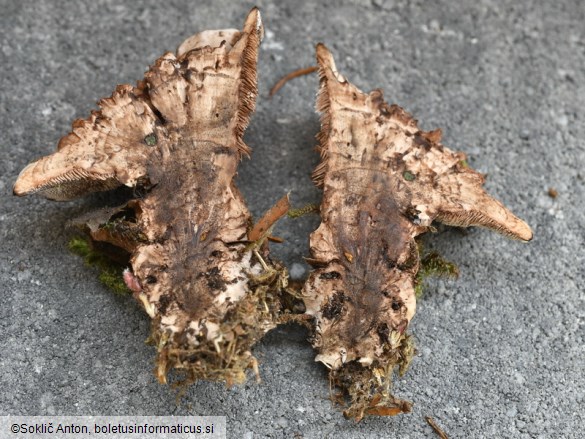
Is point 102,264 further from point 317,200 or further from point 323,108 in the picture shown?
point 323,108

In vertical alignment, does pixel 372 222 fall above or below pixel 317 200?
above

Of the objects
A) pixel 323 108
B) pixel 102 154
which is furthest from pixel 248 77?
pixel 102 154

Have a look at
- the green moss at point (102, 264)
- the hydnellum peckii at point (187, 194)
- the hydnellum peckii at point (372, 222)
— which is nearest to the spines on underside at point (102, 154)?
the hydnellum peckii at point (187, 194)

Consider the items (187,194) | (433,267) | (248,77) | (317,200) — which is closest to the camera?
(187,194)

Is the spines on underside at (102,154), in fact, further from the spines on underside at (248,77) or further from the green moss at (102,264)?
the spines on underside at (248,77)

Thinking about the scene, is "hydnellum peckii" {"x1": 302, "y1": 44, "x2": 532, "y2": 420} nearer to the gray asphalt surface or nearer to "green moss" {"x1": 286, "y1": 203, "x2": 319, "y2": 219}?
"green moss" {"x1": 286, "y1": 203, "x2": 319, "y2": 219}

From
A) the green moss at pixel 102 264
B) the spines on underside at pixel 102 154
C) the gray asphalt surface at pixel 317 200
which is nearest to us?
the spines on underside at pixel 102 154

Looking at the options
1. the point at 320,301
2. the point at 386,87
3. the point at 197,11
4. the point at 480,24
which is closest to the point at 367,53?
the point at 386,87

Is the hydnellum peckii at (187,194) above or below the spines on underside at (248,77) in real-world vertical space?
below
